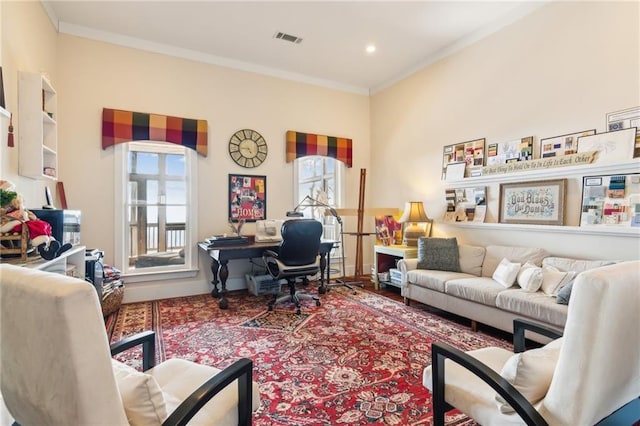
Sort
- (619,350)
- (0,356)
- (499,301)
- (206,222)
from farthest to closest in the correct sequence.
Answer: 1. (206,222)
2. (499,301)
3. (619,350)
4. (0,356)

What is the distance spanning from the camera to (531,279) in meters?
2.74

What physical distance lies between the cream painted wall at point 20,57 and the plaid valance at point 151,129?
725 mm

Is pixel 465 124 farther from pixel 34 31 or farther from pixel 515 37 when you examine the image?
pixel 34 31

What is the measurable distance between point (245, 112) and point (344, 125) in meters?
1.69

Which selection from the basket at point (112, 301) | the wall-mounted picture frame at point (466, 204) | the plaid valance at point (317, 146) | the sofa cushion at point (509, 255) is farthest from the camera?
the plaid valance at point (317, 146)

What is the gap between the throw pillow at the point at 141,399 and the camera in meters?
0.98

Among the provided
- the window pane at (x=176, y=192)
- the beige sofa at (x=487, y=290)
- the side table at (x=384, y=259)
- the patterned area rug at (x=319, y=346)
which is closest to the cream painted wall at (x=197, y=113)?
the window pane at (x=176, y=192)

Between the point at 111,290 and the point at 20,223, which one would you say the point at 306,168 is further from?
the point at 20,223

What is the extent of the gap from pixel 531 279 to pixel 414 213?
69.2 inches

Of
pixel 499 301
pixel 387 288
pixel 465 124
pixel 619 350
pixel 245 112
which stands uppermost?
pixel 245 112

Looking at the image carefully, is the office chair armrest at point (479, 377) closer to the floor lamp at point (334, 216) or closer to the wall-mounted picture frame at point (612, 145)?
the wall-mounted picture frame at point (612, 145)

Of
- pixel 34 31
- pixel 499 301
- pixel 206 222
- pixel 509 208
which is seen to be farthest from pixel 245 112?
pixel 499 301

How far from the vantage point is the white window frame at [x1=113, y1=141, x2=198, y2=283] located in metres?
3.87

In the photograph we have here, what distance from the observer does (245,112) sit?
4609 mm
